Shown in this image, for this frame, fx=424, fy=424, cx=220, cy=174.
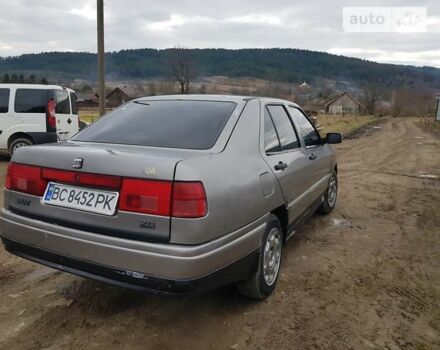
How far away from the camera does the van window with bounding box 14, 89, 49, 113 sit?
1011 centimetres

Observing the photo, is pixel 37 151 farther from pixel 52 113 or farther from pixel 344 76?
pixel 344 76

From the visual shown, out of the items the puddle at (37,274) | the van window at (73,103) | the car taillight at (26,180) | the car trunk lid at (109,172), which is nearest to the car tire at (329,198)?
the car trunk lid at (109,172)

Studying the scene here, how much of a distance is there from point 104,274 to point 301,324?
1.42 m

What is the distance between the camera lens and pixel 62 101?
10586mm

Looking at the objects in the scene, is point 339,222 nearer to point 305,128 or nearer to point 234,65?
point 305,128

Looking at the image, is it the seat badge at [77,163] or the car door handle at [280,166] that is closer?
the seat badge at [77,163]

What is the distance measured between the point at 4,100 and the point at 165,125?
8433 mm

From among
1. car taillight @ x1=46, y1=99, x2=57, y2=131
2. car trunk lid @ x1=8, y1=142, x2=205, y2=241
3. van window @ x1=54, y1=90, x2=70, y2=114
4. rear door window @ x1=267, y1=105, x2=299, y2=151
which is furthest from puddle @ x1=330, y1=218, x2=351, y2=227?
van window @ x1=54, y1=90, x2=70, y2=114

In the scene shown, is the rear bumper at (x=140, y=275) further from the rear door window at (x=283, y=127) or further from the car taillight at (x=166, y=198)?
the rear door window at (x=283, y=127)

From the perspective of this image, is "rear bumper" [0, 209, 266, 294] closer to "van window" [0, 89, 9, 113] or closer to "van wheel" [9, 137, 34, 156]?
"van wheel" [9, 137, 34, 156]

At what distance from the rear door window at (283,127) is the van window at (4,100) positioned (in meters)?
8.29

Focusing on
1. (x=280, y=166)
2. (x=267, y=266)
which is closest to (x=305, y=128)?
(x=280, y=166)

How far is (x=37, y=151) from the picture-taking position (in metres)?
2.88

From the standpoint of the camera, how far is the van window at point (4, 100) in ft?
33.1
